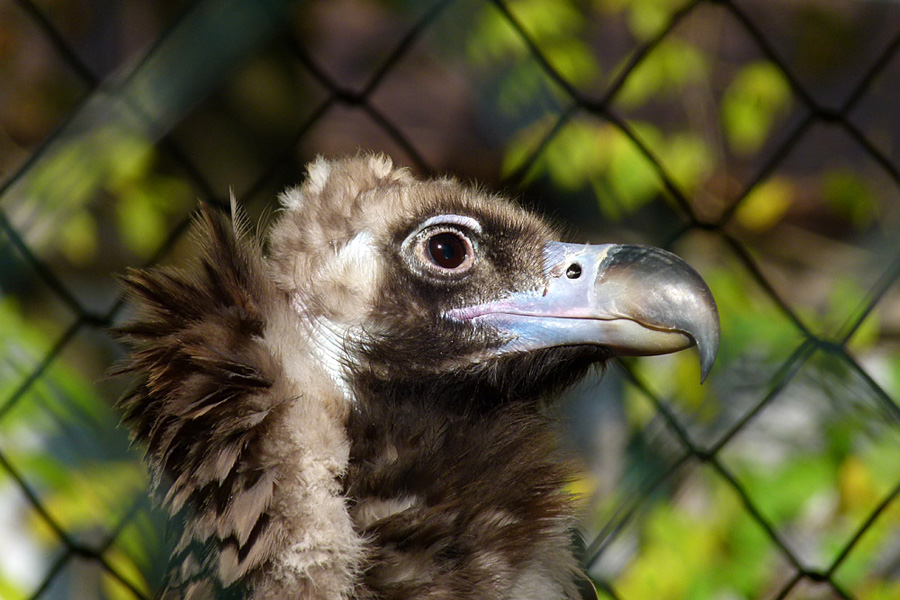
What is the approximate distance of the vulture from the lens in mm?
689

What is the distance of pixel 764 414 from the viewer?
144cm

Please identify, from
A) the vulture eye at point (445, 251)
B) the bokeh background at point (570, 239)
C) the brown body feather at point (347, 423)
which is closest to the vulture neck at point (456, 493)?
the brown body feather at point (347, 423)

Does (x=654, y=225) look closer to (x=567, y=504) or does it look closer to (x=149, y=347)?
(x=567, y=504)

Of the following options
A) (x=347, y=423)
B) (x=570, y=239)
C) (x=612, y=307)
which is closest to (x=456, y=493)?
(x=347, y=423)

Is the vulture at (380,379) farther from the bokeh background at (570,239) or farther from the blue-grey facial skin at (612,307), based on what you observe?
the bokeh background at (570,239)

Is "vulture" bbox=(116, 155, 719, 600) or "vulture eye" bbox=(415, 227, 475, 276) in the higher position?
"vulture eye" bbox=(415, 227, 475, 276)

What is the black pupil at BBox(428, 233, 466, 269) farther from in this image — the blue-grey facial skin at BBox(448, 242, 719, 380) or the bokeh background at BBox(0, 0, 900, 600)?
the bokeh background at BBox(0, 0, 900, 600)

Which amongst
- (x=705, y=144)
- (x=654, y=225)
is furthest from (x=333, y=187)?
(x=705, y=144)

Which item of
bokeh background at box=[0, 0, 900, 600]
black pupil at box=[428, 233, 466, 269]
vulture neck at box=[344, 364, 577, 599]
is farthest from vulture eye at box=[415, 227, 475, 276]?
bokeh background at box=[0, 0, 900, 600]

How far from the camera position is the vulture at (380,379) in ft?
2.26

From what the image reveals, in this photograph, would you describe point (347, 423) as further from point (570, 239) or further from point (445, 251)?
point (570, 239)

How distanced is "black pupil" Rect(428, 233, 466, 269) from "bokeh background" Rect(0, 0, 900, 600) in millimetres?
248

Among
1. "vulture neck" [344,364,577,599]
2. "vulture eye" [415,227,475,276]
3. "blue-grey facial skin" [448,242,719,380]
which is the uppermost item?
"vulture eye" [415,227,475,276]

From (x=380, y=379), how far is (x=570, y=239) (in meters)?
0.31
